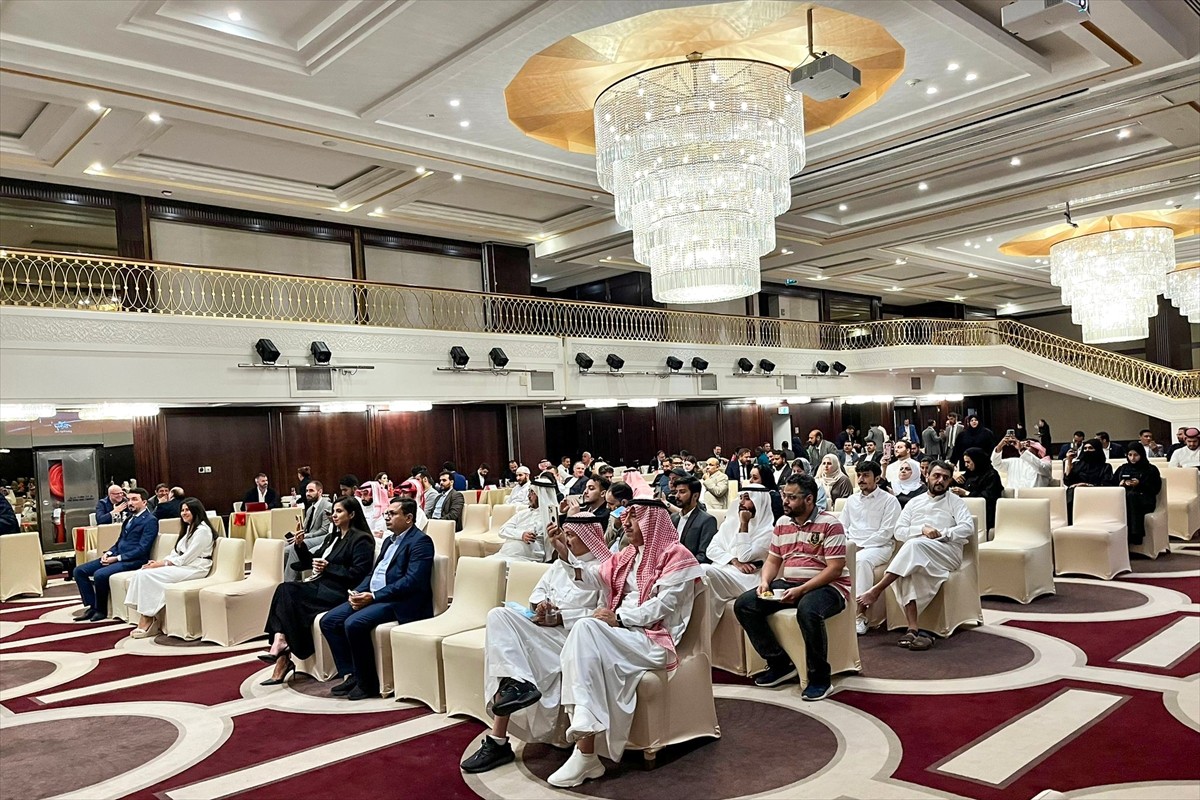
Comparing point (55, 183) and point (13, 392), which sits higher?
point (55, 183)

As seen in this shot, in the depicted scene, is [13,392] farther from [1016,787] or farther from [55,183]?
[1016,787]

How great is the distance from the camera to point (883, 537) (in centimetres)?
663

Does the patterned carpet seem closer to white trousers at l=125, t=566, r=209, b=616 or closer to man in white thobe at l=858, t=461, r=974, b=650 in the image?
man in white thobe at l=858, t=461, r=974, b=650

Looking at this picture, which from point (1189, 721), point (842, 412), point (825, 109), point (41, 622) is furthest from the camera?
point (842, 412)

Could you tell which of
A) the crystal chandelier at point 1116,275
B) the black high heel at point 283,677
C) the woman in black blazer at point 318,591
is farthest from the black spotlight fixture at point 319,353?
the crystal chandelier at point 1116,275

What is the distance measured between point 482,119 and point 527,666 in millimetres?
7367

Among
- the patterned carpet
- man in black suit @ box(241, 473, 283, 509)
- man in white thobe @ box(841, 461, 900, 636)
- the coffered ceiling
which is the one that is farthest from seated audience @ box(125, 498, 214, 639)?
man in white thobe @ box(841, 461, 900, 636)

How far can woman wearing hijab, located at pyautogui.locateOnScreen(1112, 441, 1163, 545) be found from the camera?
891 centimetres

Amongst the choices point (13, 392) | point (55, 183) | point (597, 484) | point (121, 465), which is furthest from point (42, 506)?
point (597, 484)

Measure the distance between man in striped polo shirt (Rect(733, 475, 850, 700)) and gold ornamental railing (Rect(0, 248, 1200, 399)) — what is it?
943cm

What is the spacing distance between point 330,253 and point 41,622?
7.81m

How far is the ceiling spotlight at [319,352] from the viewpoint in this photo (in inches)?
509

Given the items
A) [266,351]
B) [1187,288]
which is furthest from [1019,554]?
[1187,288]

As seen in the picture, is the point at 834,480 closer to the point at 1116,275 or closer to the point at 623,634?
the point at 623,634
